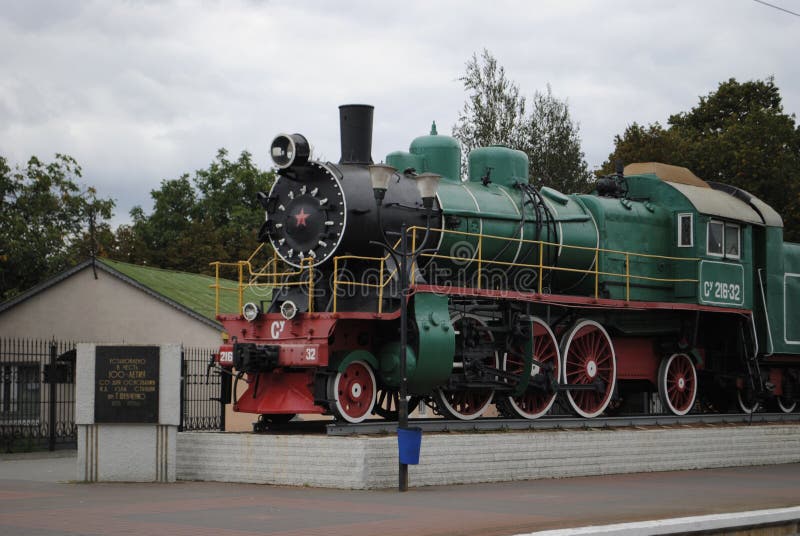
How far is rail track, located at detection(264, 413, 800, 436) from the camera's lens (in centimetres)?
1616

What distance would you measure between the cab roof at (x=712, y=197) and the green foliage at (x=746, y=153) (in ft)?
76.8

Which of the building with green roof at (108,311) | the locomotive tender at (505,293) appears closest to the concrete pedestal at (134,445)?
the locomotive tender at (505,293)

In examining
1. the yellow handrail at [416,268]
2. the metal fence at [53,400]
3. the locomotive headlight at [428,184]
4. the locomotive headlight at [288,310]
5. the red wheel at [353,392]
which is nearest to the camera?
the locomotive headlight at [428,184]

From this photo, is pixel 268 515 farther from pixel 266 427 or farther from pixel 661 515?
pixel 266 427

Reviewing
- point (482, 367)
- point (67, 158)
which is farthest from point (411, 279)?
point (67, 158)

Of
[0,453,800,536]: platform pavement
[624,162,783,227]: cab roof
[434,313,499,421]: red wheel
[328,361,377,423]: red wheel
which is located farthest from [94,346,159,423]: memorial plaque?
[624,162,783,227]: cab roof

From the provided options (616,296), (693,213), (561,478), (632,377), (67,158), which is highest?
(67,158)

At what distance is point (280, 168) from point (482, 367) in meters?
4.76

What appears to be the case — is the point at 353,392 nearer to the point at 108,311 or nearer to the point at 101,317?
the point at 108,311

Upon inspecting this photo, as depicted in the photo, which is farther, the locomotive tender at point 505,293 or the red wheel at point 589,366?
the red wheel at point 589,366

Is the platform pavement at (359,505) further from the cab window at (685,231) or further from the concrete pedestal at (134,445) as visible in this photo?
the cab window at (685,231)

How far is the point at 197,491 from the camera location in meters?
14.9

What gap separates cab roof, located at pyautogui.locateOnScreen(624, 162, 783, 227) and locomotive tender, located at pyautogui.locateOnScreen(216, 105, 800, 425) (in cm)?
6

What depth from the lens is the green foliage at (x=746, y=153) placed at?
153ft
